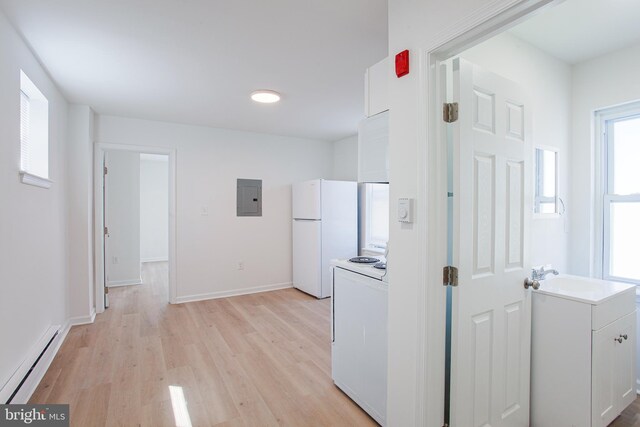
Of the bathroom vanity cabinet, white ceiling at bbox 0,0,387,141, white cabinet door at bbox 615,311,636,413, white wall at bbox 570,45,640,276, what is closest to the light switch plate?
the bathroom vanity cabinet

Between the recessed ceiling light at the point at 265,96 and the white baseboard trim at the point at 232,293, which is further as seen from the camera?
the white baseboard trim at the point at 232,293

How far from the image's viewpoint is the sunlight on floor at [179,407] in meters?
1.95

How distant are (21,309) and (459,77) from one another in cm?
298

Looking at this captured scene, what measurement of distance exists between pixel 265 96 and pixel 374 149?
1715 mm

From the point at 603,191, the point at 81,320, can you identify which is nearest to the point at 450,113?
the point at 603,191

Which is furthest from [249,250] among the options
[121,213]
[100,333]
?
[121,213]

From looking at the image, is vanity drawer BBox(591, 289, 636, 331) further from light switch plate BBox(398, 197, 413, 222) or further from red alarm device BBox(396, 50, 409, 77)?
red alarm device BBox(396, 50, 409, 77)

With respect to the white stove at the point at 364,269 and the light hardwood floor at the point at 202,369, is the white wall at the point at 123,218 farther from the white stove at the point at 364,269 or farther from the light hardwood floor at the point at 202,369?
the white stove at the point at 364,269

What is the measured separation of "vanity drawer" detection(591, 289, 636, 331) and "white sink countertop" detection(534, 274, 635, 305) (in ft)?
0.08

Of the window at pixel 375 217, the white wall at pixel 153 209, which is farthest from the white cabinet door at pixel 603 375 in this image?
the white wall at pixel 153 209

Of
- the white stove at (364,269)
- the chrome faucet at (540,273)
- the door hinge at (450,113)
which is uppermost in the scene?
the door hinge at (450,113)

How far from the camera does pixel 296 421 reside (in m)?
1.96

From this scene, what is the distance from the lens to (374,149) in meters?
1.91

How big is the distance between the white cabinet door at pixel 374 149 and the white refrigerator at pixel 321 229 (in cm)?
256
